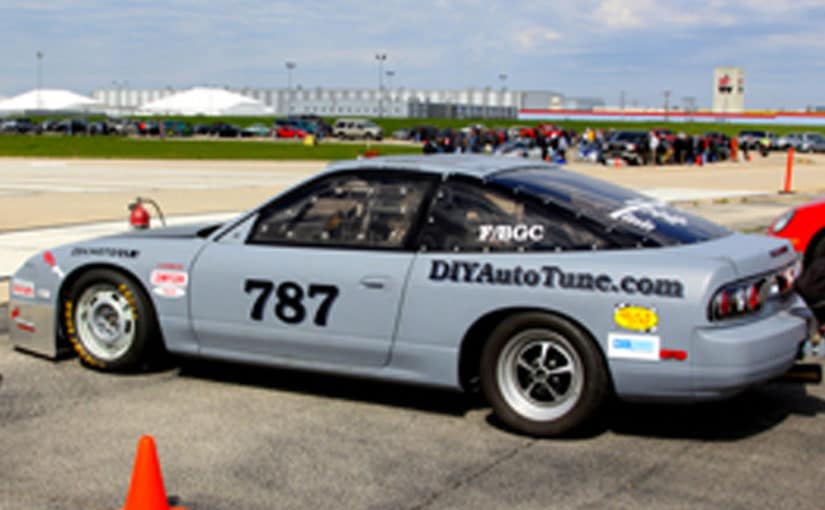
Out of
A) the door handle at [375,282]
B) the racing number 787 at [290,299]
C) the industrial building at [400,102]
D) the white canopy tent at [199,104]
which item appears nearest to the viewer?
the door handle at [375,282]

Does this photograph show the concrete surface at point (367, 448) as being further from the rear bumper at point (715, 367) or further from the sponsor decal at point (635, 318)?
the sponsor decal at point (635, 318)

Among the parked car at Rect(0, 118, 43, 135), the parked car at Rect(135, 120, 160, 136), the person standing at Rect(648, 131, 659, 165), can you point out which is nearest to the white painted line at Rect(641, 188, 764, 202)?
the person standing at Rect(648, 131, 659, 165)

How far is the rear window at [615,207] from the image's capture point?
17.7ft

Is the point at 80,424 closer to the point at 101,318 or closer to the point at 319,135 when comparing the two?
the point at 101,318

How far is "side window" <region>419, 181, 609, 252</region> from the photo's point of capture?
536cm

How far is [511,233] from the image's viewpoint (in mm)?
5457

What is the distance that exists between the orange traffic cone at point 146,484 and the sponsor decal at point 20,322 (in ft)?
10.00

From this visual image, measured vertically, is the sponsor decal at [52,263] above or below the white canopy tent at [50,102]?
below

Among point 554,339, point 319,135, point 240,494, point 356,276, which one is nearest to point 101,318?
point 356,276

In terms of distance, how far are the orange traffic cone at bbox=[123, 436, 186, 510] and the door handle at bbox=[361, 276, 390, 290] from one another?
183 cm

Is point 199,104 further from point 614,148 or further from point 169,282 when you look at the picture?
point 169,282

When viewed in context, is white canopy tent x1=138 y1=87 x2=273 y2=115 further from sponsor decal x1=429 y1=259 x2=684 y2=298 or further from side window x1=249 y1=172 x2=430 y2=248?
sponsor decal x1=429 y1=259 x2=684 y2=298

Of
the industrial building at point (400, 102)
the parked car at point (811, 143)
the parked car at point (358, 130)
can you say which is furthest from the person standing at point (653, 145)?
the industrial building at point (400, 102)

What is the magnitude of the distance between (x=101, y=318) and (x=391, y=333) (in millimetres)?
2019
